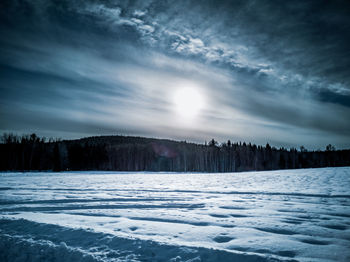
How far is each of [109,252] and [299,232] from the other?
2.94 meters

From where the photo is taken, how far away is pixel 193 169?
70.6m

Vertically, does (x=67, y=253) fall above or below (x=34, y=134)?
below

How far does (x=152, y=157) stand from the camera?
7319cm

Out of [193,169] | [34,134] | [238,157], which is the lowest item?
[193,169]

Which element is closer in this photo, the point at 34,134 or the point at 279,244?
the point at 279,244

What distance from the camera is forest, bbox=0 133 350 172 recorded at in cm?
5014

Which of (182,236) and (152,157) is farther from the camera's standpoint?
(152,157)

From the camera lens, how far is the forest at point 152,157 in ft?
164

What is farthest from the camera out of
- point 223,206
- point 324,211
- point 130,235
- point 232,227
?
point 223,206

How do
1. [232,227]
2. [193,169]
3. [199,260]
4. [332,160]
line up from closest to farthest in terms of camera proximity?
[199,260], [232,227], [193,169], [332,160]

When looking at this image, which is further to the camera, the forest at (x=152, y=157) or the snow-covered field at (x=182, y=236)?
the forest at (x=152, y=157)

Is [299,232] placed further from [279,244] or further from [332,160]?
[332,160]

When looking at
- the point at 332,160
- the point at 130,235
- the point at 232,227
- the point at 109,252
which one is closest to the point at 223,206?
the point at 232,227

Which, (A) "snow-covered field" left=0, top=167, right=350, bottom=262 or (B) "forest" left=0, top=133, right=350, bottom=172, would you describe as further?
(B) "forest" left=0, top=133, right=350, bottom=172
